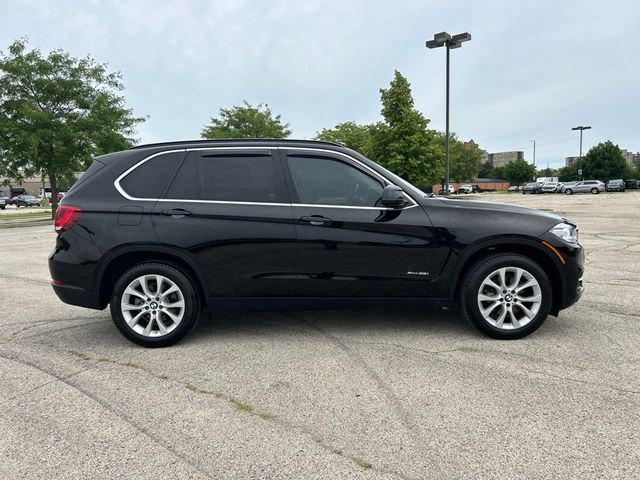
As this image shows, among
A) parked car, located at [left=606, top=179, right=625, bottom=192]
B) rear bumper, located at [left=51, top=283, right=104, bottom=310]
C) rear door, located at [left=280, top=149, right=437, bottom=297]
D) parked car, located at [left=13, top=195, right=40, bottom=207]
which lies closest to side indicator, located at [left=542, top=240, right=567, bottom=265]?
rear door, located at [left=280, top=149, right=437, bottom=297]

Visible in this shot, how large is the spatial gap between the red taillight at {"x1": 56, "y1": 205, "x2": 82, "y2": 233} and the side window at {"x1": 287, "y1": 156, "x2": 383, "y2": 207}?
77.4 inches

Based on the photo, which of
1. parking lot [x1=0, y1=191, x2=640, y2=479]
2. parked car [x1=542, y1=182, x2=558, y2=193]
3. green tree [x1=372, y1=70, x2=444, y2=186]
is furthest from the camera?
parked car [x1=542, y1=182, x2=558, y2=193]

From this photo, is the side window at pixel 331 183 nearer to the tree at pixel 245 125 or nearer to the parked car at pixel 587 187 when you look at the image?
the tree at pixel 245 125

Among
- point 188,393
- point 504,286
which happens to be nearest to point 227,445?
point 188,393

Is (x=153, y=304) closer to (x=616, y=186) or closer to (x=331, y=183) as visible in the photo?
(x=331, y=183)

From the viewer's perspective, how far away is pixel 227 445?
252cm

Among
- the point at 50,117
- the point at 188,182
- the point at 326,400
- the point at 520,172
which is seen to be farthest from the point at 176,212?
the point at 520,172

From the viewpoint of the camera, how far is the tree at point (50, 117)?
22094mm

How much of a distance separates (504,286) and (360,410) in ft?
6.37

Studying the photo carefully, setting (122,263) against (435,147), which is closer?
(122,263)

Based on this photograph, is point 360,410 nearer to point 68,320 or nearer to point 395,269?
point 395,269

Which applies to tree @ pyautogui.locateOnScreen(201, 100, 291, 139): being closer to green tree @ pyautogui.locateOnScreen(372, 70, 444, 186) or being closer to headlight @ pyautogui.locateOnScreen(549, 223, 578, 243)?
green tree @ pyautogui.locateOnScreen(372, 70, 444, 186)

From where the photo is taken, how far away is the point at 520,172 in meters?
90.9

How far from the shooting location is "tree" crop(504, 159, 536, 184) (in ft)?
295
